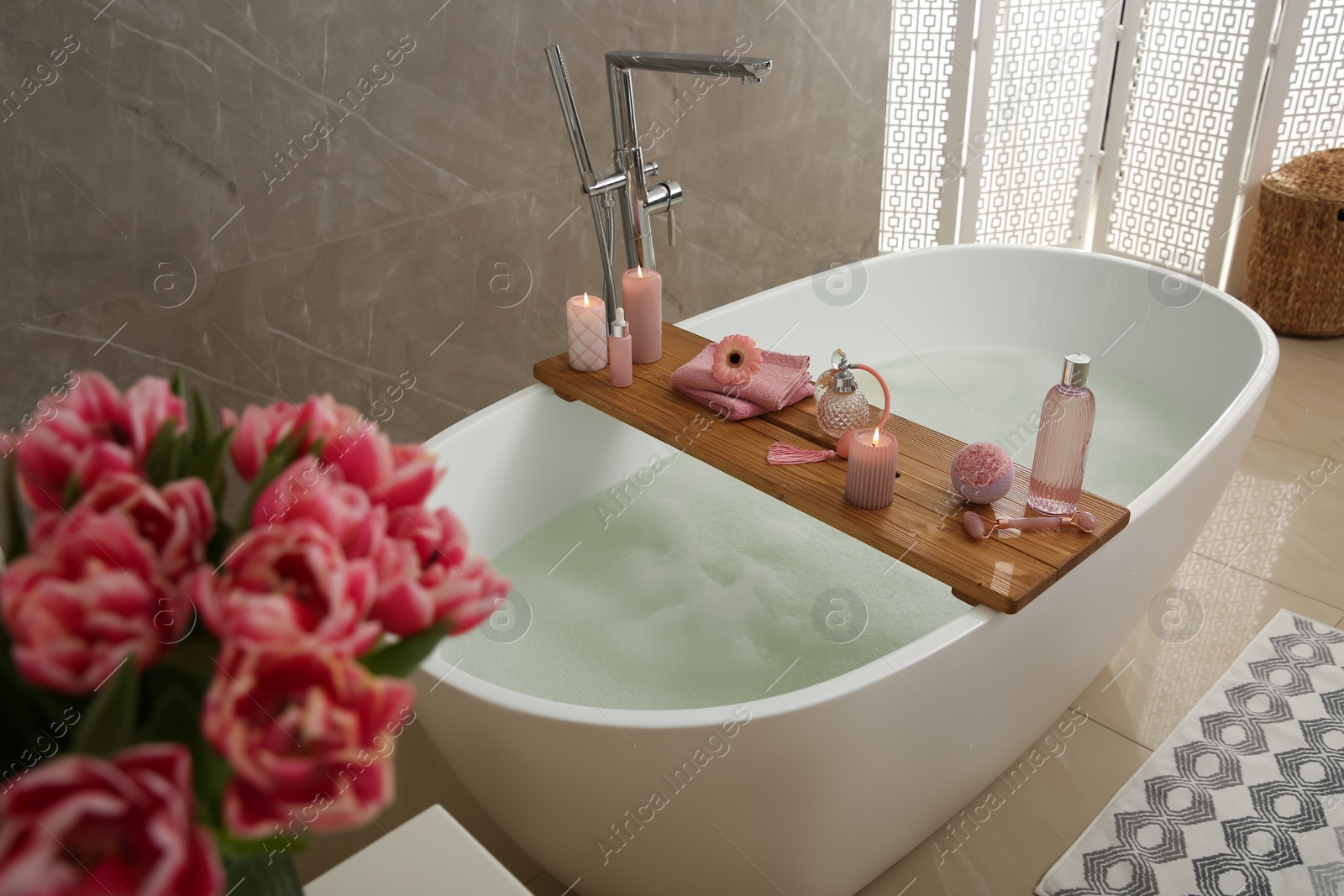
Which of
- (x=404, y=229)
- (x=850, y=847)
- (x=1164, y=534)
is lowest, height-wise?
(x=850, y=847)

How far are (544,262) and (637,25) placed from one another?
0.74 m

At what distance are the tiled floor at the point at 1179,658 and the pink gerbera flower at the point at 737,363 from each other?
963mm

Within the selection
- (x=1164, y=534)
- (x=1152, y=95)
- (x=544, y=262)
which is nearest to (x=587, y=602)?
(x=1164, y=534)

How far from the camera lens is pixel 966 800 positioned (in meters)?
1.94

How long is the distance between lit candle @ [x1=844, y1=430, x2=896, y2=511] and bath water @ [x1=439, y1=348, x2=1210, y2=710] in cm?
35

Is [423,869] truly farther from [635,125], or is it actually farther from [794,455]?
[635,125]

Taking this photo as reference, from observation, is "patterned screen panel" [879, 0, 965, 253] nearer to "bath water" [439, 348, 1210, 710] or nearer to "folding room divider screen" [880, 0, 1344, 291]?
A: "folding room divider screen" [880, 0, 1344, 291]

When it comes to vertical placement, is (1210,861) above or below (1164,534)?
below

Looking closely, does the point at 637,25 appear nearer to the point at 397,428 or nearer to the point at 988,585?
the point at 397,428

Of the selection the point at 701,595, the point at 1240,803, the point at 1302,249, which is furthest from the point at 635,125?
the point at 1302,249

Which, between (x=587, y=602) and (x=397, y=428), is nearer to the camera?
(x=587, y=602)

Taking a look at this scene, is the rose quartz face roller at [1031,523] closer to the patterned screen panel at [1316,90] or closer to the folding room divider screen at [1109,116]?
the folding room divider screen at [1109,116]

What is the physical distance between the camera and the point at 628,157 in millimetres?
2193

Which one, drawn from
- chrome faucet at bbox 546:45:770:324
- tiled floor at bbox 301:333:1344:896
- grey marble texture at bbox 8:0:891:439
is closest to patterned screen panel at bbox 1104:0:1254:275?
tiled floor at bbox 301:333:1344:896
